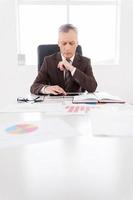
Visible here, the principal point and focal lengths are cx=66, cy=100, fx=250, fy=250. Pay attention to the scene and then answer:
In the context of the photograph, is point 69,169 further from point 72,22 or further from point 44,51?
point 72,22

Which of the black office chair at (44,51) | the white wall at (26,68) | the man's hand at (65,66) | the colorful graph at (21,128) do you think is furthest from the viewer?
the white wall at (26,68)

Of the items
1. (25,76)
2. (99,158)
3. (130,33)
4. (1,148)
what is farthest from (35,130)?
(130,33)

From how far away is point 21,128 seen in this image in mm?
768

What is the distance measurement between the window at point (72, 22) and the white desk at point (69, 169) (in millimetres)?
3344

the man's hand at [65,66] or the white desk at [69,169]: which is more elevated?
the man's hand at [65,66]

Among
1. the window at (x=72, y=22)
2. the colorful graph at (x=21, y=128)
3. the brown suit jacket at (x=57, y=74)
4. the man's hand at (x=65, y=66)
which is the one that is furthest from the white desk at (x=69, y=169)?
the window at (x=72, y=22)

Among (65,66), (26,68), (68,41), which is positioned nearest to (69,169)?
(65,66)

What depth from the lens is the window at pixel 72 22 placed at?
12.3 ft

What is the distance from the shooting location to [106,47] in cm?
396

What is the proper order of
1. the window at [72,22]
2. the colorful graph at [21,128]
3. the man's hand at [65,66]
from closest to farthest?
the colorful graph at [21,128] < the man's hand at [65,66] < the window at [72,22]

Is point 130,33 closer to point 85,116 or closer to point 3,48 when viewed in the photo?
point 3,48

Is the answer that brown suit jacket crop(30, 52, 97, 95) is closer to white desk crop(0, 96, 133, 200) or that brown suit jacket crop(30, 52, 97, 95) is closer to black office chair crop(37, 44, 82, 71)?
black office chair crop(37, 44, 82, 71)

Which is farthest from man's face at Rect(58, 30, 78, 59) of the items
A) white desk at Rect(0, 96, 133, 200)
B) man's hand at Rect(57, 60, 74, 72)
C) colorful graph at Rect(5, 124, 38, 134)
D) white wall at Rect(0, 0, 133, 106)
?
white wall at Rect(0, 0, 133, 106)

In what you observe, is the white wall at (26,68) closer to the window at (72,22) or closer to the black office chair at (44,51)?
the window at (72,22)
